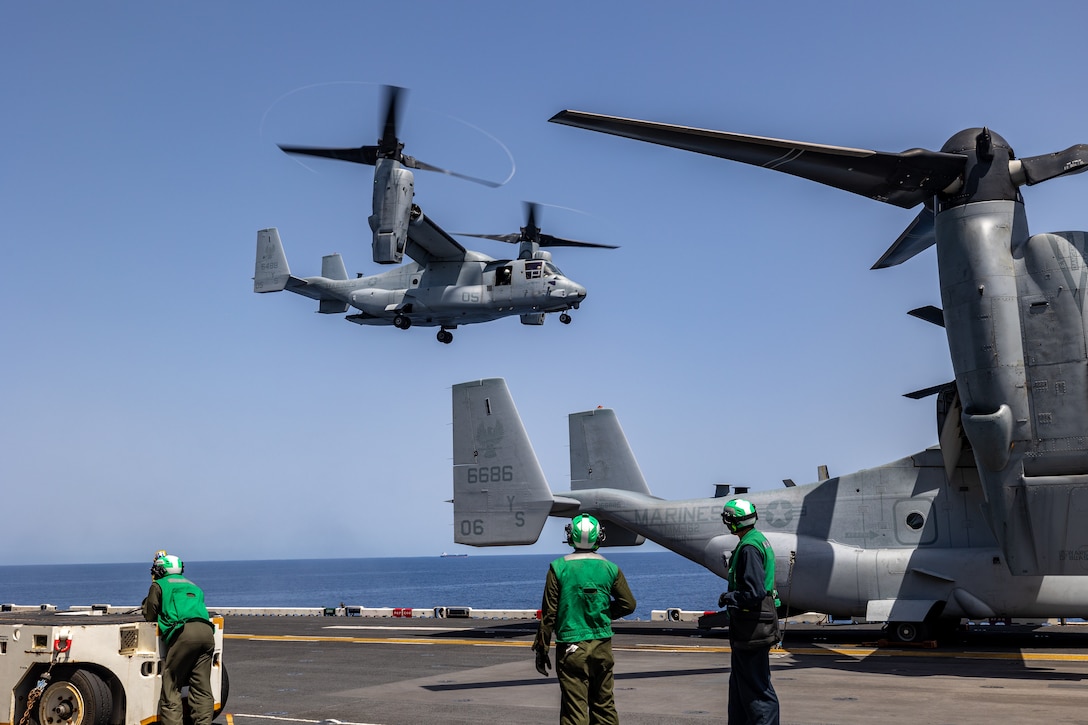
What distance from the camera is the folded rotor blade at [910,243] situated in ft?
67.7

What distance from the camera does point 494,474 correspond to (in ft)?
76.2

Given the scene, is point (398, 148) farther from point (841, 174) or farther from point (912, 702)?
point (912, 702)

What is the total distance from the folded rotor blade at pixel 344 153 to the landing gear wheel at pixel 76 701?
2770cm

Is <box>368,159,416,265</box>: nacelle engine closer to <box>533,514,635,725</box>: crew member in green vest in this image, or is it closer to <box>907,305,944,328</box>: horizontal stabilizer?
<box>907,305,944,328</box>: horizontal stabilizer

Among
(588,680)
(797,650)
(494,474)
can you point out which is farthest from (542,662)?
(494,474)

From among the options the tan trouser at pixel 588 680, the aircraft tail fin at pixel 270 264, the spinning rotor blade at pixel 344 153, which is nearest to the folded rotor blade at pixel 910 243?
the tan trouser at pixel 588 680

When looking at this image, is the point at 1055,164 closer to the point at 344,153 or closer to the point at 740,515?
the point at 740,515

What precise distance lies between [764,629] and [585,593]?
1.54 m

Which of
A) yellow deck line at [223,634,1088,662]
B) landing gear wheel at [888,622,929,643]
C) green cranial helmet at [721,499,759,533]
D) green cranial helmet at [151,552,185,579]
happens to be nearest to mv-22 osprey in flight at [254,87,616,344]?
yellow deck line at [223,634,1088,662]

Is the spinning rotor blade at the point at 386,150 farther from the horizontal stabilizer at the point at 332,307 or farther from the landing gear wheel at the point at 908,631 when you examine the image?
the landing gear wheel at the point at 908,631

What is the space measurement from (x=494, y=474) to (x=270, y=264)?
2690cm

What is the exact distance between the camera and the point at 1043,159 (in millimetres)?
15977

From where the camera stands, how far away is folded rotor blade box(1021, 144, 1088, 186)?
52.2 feet

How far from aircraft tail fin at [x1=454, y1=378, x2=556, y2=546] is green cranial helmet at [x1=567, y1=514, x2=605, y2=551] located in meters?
14.9
